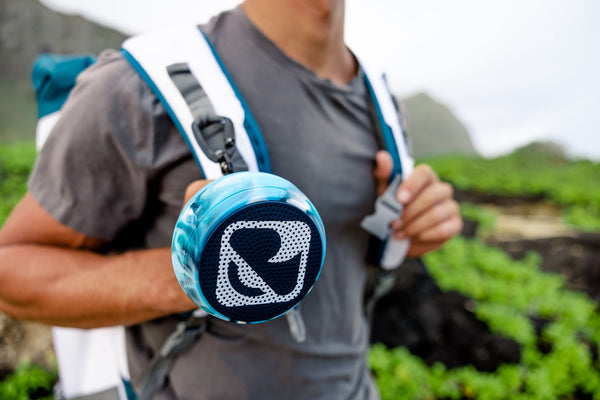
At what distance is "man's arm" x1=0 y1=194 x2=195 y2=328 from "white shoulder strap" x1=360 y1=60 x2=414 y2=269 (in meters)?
0.75

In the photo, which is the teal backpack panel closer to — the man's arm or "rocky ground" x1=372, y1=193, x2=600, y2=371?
the man's arm

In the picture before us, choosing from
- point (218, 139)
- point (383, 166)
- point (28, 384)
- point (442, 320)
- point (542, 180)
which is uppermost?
point (218, 139)

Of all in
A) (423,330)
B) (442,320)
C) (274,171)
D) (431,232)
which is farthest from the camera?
(442,320)

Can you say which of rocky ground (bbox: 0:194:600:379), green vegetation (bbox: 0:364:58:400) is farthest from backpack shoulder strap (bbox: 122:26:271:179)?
rocky ground (bbox: 0:194:600:379)

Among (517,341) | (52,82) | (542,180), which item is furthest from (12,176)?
(542,180)

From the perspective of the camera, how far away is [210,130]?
2.82 ft

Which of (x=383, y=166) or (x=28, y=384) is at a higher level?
(x=383, y=166)

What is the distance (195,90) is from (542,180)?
38.4 feet

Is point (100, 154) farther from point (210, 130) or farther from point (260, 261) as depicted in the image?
point (260, 261)

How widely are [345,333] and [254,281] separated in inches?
29.8

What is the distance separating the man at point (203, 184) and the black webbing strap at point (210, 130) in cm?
10

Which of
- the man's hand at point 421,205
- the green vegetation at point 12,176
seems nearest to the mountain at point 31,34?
the green vegetation at point 12,176

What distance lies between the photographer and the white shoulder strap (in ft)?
4.12

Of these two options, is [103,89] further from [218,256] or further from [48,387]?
[48,387]
